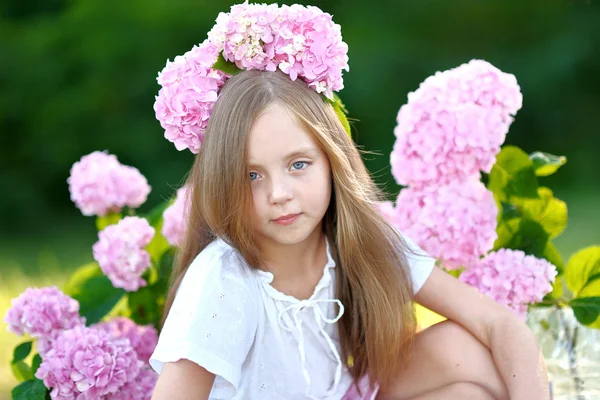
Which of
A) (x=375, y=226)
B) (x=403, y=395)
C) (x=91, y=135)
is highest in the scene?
(x=375, y=226)

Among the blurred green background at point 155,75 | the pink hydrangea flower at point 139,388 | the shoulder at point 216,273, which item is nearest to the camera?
the shoulder at point 216,273

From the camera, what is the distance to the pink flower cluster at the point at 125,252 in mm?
2590

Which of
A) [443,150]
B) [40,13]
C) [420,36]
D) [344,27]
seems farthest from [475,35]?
[443,150]

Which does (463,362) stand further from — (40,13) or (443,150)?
(40,13)

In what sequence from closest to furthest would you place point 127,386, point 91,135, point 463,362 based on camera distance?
point 463,362 → point 127,386 → point 91,135

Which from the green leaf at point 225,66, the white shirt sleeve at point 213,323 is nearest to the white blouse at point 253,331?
the white shirt sleeve at point 213,323

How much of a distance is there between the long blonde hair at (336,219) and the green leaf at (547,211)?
64 cm

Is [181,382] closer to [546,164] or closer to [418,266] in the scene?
[418,266]

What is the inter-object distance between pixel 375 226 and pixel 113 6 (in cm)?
529

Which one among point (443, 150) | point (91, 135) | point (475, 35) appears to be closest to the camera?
point (443, 150)

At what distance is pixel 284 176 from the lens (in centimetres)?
193

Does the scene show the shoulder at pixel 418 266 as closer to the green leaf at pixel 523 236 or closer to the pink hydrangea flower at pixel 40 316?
the green leaf at pixel 523 236

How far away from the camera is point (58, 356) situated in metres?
2.26

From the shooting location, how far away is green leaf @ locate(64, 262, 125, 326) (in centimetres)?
271
